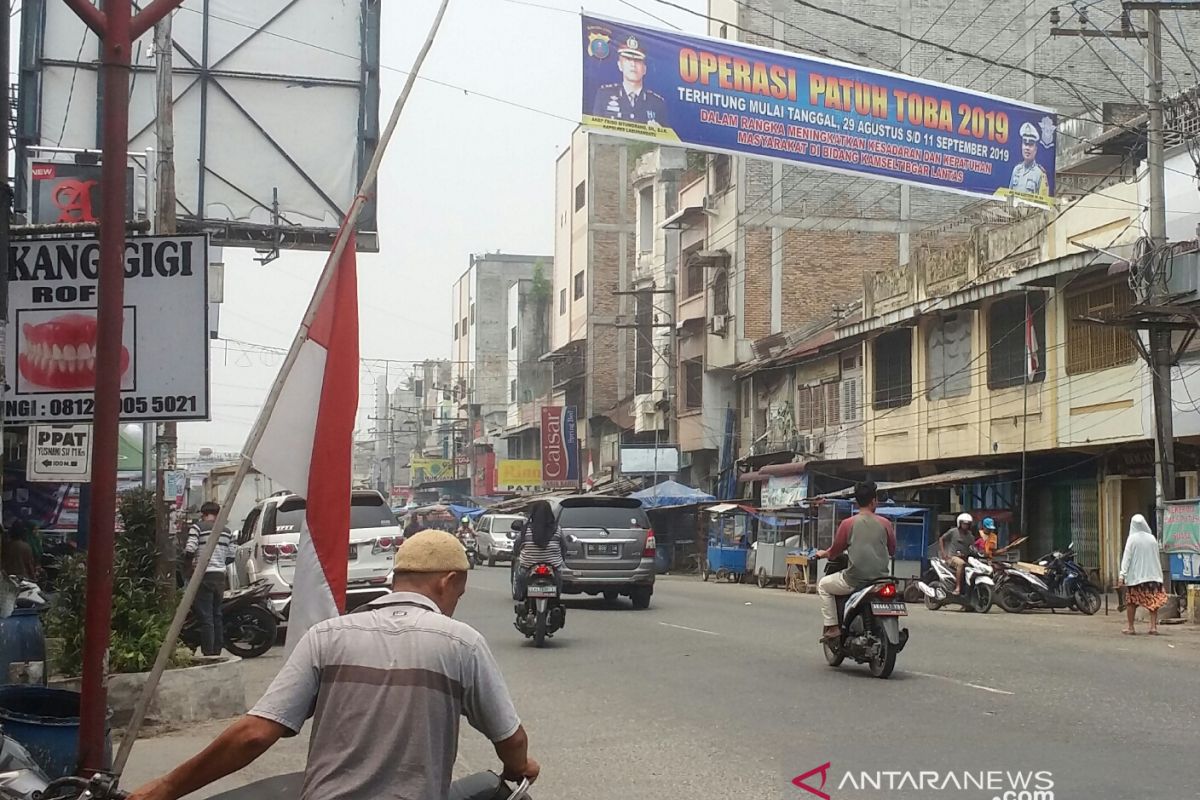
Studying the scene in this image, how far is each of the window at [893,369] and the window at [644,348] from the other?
20.6 meters

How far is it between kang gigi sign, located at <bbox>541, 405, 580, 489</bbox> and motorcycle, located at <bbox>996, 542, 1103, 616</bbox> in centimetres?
4263

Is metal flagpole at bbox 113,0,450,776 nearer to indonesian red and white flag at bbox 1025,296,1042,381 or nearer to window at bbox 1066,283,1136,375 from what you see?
window at bbox 1066,283,1136,375

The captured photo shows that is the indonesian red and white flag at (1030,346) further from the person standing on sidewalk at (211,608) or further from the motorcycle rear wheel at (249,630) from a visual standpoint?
the person standing on sidewalk at (211,608)

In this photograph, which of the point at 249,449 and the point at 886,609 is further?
the point at 886,609

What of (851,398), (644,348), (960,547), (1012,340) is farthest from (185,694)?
(644,348)

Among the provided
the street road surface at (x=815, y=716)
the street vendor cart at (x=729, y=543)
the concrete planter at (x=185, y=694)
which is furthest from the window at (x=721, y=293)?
the concrete planter at (x=185, y=694)

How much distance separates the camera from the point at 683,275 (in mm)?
50969

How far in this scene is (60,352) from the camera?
22.0ft

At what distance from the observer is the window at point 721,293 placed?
154ft

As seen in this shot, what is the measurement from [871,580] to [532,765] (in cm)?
893

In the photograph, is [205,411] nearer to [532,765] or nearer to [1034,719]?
[532,765]

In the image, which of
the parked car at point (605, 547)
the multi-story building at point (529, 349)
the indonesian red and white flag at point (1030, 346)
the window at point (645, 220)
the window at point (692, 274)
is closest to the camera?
the parked car at point (605, 547)

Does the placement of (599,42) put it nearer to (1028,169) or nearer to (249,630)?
(1028,169)

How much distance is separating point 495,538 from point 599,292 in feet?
72.2
